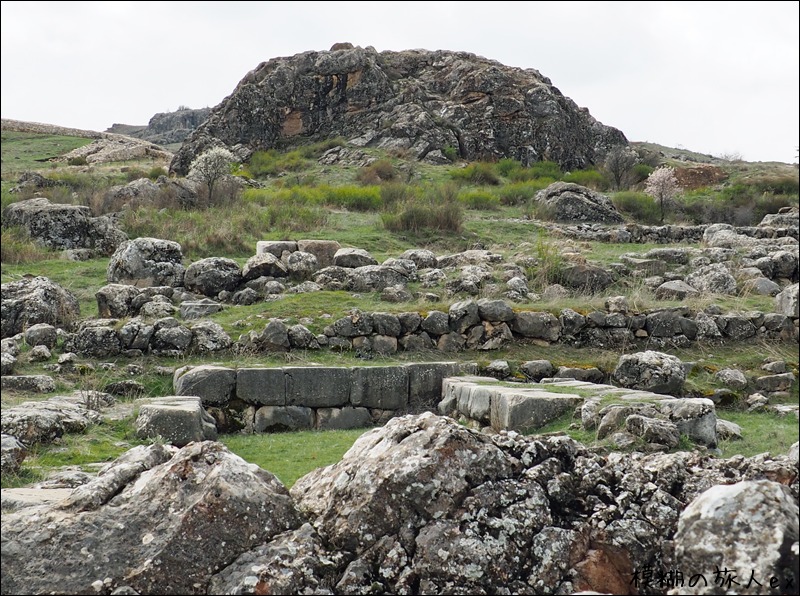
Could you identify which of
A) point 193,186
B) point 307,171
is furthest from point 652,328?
point 307,171

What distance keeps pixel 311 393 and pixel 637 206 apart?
61.8ft

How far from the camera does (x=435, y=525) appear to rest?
4.04 metres

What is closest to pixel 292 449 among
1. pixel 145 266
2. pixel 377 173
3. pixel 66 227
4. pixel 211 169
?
pixel 145 266

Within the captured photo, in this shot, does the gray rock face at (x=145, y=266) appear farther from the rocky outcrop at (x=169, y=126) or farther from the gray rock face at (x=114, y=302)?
the rocky outcrop at (x=169, y=126)

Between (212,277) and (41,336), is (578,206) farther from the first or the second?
(41,336)

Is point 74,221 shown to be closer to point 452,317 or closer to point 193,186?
point 193,186

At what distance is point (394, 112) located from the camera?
39.0 meters

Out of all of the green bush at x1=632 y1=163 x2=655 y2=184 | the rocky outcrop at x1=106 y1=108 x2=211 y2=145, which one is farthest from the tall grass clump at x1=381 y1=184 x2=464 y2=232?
the rocky outcrop at x1=106 y1=108 x2=211 y2=145

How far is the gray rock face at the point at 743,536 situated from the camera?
3152 mm

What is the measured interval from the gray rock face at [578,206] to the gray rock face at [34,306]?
15185 mm

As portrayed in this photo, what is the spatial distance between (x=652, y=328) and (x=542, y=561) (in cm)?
919

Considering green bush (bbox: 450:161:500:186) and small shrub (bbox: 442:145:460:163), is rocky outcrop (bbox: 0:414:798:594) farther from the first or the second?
small shrub (bbox: 442:145:460:163)

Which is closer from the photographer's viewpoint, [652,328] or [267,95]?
[652,328]

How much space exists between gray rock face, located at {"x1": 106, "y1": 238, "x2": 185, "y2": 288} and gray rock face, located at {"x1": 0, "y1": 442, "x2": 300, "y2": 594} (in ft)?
34.1
